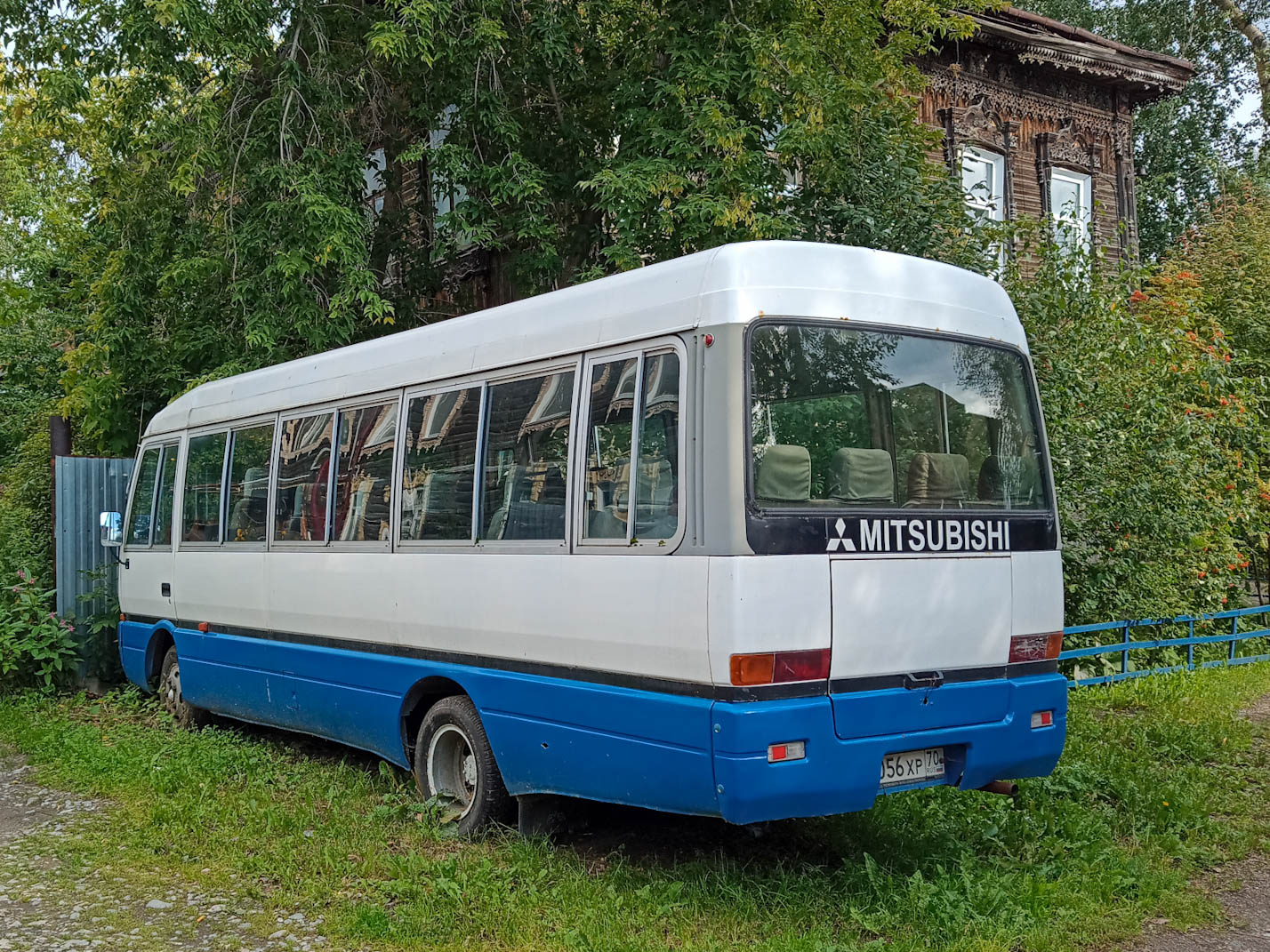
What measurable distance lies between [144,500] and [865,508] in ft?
23.9

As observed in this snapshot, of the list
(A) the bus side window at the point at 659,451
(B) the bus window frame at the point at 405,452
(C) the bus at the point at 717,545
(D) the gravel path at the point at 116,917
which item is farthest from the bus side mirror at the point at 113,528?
(A) the bus side window at the point at 659,451

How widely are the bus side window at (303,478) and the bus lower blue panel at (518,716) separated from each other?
0.75m

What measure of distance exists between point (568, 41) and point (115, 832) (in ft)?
27.7

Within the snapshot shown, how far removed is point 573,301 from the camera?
6172 millimetres

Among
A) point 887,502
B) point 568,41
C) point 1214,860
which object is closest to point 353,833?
point 887,502

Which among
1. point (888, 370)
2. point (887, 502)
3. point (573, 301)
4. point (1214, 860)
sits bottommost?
point (1214, 860)

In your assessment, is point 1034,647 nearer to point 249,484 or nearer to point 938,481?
point 938,481

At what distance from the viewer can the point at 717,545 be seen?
5117 millimetres

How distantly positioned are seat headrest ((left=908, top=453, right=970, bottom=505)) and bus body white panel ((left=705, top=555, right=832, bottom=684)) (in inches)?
33.2

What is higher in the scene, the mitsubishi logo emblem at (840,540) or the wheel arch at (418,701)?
the mitsubishi logo emblem at (840,540)

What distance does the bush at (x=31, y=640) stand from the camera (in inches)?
Answer: 431

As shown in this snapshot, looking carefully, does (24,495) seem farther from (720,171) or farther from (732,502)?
(732,502)

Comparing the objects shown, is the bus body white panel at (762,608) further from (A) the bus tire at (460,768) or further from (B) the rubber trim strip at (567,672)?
(A) the bus tire at (460,768)

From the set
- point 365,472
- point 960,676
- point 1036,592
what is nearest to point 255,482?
point 365,472
